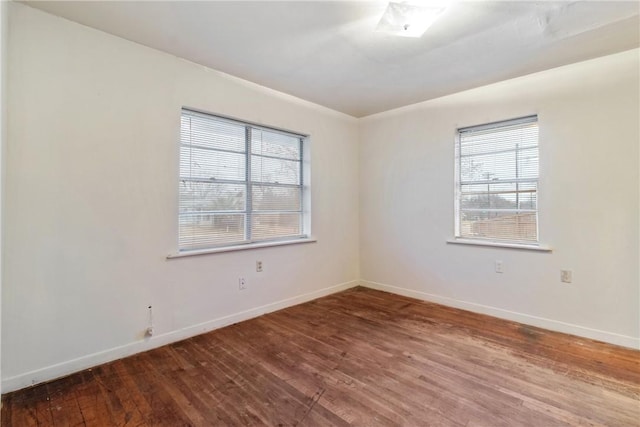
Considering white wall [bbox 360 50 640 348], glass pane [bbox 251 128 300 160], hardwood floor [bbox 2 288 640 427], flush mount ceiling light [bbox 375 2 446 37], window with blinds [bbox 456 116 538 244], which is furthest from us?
glass pane [bbox 251 128 300 160]

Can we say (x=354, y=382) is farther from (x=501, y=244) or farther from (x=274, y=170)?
(x=274, y=170)

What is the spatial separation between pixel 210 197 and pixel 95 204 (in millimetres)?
962

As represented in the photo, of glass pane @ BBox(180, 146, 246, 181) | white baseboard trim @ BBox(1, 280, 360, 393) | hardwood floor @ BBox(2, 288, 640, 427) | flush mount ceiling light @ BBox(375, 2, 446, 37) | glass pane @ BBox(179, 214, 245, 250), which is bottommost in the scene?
hardwood floor @ BBox(2, 288, 640, 427)

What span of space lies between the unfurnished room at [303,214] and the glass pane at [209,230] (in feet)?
0.06

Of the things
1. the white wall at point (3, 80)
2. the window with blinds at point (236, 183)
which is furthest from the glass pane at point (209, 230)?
the white wall at point (3, 80)

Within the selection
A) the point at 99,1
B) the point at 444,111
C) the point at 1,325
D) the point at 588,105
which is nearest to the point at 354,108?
the point at 444,111

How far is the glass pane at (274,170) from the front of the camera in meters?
3.41

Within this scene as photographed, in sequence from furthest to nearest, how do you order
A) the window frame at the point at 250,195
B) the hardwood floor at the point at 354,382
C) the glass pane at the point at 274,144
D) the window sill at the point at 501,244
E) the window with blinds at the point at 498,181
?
the glass pane at the point at 274,144
the window with blinds at the point at 498,181
the window sill at the point at 501,244
the window frame at the point at 250,195
the hardwood floor at the point at 354,382

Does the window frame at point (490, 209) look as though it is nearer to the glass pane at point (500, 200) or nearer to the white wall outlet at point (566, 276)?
the glass pane at point (500, 200)

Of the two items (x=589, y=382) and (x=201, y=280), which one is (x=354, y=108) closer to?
(x=201, y=280)

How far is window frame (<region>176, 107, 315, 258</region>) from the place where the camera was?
2822 millimetres

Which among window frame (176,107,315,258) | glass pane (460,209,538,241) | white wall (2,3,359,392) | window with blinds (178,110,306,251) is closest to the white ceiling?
white wall (2,3,359,392)

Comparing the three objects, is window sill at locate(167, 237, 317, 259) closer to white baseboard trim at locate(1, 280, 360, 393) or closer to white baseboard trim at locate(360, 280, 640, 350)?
white baseboard trim at locate(1, 280, 360, 393)

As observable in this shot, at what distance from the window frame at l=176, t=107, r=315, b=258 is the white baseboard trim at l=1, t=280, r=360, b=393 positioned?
0.69 metres
